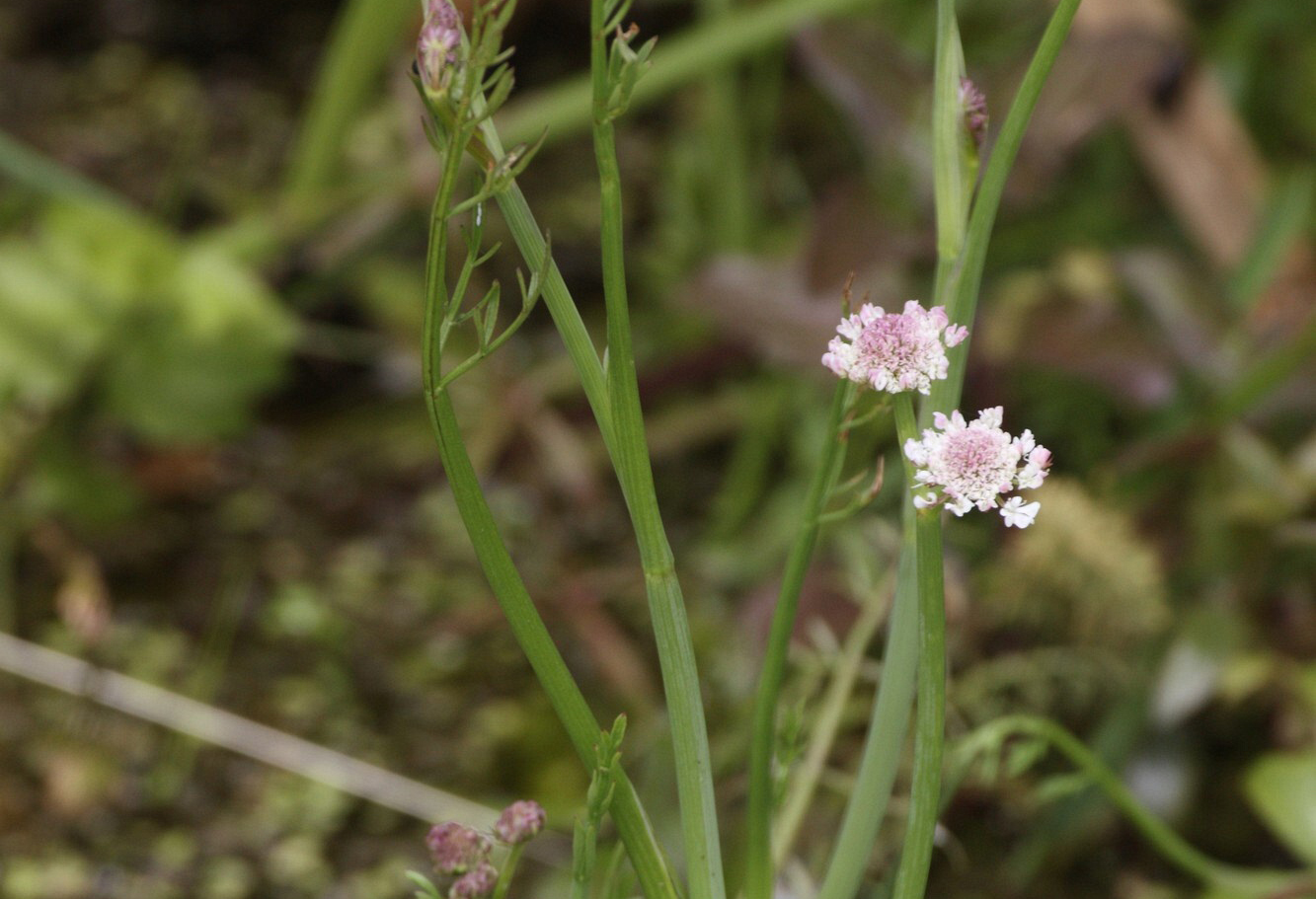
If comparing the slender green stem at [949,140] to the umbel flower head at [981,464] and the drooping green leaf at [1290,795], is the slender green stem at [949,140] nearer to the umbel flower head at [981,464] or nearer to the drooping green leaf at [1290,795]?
the umbel flower head at [981,464]

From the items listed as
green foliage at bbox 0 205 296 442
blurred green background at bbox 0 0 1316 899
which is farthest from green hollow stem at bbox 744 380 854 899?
green foliage at bbox 0 205 296 442

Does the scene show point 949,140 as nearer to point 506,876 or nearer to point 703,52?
point 506,876

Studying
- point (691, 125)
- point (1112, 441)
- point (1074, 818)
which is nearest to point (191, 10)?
point (691, 125)

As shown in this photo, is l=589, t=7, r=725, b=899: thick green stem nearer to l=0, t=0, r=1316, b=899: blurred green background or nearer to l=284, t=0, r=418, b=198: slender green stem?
l=0, t=0, r=1316, b=899: blurred green background

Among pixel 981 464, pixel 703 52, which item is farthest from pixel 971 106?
pixel 703 52

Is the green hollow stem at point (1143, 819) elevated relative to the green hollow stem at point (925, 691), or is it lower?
elevated

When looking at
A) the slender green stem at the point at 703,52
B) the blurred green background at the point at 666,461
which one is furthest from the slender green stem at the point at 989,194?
the slender green stem at the point at 703,52

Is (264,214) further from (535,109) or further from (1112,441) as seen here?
(1112,441)
